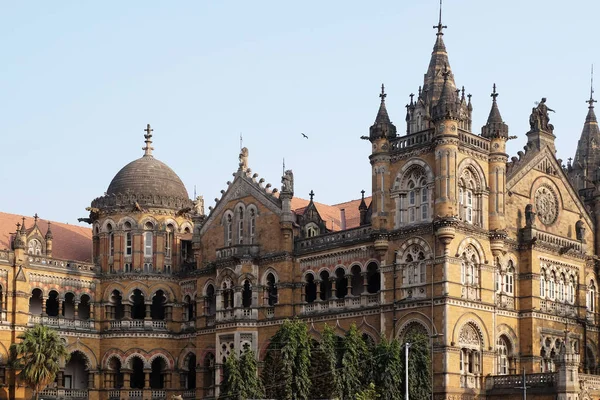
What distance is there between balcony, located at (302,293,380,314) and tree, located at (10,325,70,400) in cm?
1440

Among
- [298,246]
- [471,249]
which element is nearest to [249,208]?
[298,246]

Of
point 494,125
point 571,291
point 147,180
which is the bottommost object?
point 571,291

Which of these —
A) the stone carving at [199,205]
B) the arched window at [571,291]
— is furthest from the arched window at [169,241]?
the arched window at [571,291]

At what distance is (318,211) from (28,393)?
69.3 feet

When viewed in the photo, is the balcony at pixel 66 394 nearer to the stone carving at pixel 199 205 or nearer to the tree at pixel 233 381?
the stone carving at pixel 199 205

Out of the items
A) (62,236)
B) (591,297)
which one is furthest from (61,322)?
(591,297)

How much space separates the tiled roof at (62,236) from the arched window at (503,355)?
29200mm

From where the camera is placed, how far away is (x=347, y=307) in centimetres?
6297

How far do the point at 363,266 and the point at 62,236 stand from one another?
25.2 metres

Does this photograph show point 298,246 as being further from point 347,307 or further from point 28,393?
point 28,393

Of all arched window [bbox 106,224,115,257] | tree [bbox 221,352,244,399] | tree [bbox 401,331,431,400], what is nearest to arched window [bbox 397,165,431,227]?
tree [bbox 401,331,431,400]

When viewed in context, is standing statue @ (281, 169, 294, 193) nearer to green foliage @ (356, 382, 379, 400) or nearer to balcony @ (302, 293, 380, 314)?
balcony @ (302, 293, 380, 314)

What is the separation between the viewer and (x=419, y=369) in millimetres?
56312

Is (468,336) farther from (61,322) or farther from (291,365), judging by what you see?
(61,322)
